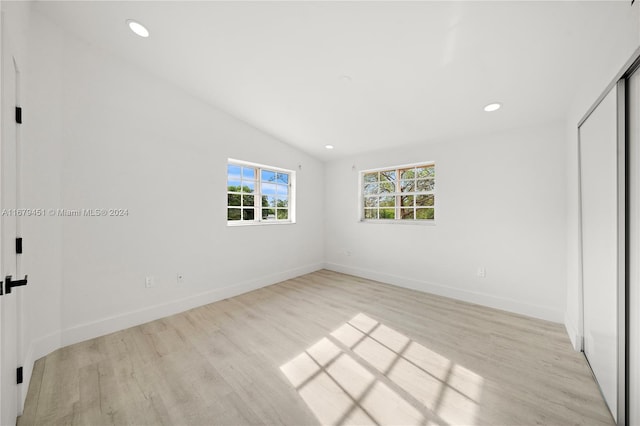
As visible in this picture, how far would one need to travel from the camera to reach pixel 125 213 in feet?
8.13

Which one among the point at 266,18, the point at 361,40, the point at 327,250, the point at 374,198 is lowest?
the point at 327,250

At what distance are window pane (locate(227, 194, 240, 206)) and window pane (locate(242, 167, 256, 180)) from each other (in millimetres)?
335

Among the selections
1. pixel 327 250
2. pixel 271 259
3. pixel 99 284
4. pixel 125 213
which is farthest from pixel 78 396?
pixel 327 250

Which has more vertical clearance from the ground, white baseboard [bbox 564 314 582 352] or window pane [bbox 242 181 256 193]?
window pane [bbox 242 181 256 193]

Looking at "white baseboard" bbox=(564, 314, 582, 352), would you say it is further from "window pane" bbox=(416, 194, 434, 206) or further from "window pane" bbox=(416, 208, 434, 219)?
"window pane" bbox=(416, 194, 434, 206)

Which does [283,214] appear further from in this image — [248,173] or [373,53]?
[373,53]

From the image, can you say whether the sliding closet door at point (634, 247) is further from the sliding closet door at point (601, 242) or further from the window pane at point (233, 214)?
the window pane at point (233, 214)

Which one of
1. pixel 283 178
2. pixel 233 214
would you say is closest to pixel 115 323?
pixel 233 214

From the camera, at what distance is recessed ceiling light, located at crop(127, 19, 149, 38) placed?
202 centimetres

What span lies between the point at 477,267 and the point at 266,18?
359cm

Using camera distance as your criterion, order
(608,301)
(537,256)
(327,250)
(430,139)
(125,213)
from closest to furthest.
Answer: (608,301) < (125,213) < (537,256) < (430,139) < (327,250)

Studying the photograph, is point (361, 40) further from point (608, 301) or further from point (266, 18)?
point (608, 301)

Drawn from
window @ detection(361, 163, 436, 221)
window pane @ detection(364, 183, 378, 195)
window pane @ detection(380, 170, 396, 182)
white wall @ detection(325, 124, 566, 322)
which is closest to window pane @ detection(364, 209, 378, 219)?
window @ detection(361, 163, 436, 221)

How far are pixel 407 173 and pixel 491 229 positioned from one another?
1461 mm
